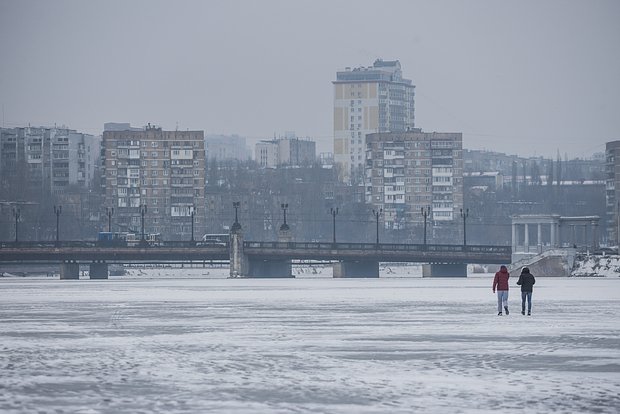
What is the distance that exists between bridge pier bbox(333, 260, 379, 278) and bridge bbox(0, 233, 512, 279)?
3.5 inches

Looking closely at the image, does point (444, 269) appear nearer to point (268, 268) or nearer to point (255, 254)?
point (268, 268)

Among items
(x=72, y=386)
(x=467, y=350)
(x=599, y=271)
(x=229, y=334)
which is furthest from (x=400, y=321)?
(x=599, y=271)

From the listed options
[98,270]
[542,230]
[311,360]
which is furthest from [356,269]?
[311,360]

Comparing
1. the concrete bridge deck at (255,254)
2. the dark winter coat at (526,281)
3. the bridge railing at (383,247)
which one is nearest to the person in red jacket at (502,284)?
the dark winter coat at (526,281)

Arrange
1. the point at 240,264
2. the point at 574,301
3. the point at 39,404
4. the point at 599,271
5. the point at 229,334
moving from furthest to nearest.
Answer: the point at 240,264
the point at 599,271
the point at 574,301
the point at 229,334
the point at 39,404

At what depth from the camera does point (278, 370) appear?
30.5 metres

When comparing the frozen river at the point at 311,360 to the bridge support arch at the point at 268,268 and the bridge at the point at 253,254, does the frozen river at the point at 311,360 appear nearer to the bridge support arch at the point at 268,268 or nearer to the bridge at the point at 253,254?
the bridge at the point at 253,254

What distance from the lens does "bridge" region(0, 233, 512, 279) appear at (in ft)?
435

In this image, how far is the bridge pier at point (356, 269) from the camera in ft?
453

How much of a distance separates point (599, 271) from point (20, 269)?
71.5 metres

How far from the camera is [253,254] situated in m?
134

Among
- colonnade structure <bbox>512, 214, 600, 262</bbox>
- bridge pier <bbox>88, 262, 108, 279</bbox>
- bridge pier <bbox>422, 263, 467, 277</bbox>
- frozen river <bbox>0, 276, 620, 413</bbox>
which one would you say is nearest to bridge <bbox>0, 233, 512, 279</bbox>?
bridge pier <bbox>422, 263, 467, 277</bbox>

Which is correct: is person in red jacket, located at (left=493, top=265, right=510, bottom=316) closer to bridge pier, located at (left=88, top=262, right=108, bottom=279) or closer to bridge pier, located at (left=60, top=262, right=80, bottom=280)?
bridge pier, located at (left=60, top=262, right=80, bottom=280)

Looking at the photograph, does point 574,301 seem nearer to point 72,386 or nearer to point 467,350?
point 467,350
